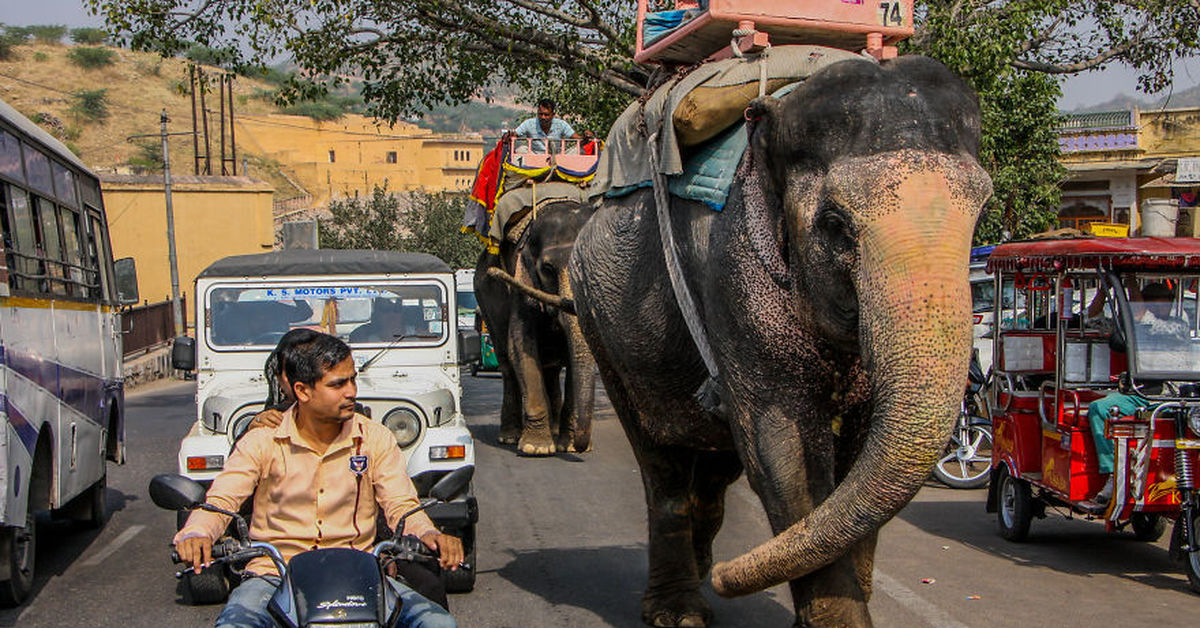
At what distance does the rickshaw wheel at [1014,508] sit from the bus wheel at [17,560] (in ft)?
20.6

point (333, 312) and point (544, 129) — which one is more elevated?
point (544, 129)


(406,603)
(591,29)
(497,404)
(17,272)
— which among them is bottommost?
(497,404)

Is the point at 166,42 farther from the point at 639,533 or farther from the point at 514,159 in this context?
the point at 639,533

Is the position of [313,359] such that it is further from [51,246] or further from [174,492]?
[51,246]

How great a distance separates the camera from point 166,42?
16.2 m

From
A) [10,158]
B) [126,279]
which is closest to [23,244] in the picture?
[10,158]

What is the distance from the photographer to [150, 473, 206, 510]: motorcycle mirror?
4215mm

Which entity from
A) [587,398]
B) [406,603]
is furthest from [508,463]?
[406,603]

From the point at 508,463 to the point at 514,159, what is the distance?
3.21 m

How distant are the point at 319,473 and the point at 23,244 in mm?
4784

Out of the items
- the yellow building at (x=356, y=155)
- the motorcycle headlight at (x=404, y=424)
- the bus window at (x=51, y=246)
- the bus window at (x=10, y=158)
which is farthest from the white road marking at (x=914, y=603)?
the yellow building at (x=356, y=155)

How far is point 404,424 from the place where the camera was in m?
8.20

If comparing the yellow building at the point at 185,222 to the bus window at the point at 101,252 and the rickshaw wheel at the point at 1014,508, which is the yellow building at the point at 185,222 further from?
the rickshaw wheel at the point at 1014,508

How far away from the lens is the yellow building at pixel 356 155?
290 ft
